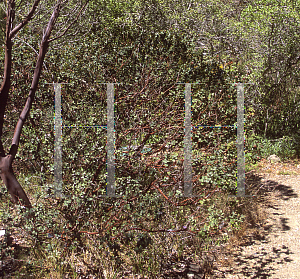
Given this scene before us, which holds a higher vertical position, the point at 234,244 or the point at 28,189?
the point at 28,189

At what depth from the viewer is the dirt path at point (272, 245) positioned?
3.94 metres

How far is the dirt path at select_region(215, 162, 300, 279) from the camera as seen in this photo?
3.94 metres

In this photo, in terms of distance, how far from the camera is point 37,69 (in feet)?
12.8

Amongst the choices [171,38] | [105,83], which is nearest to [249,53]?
[171,38]

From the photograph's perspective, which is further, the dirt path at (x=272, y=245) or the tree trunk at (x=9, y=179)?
the dirt path at (x=272, y=245)

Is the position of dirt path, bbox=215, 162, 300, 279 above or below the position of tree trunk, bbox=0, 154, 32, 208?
below

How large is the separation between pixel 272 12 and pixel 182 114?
402 centimetres

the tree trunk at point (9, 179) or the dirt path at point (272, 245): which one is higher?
the tree trunk at point (9, 179)

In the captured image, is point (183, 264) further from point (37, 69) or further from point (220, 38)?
point (220, 38)

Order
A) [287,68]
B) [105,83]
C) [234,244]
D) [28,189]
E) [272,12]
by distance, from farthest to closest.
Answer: [287,68] → [272,12] → [28,189] → [234,244] → [105,83]

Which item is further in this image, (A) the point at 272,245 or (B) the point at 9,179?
(A) the point at 272,245

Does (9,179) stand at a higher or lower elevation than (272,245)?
higher

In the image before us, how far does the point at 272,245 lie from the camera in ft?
14.8

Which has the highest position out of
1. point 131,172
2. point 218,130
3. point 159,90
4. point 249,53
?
point 249,53
